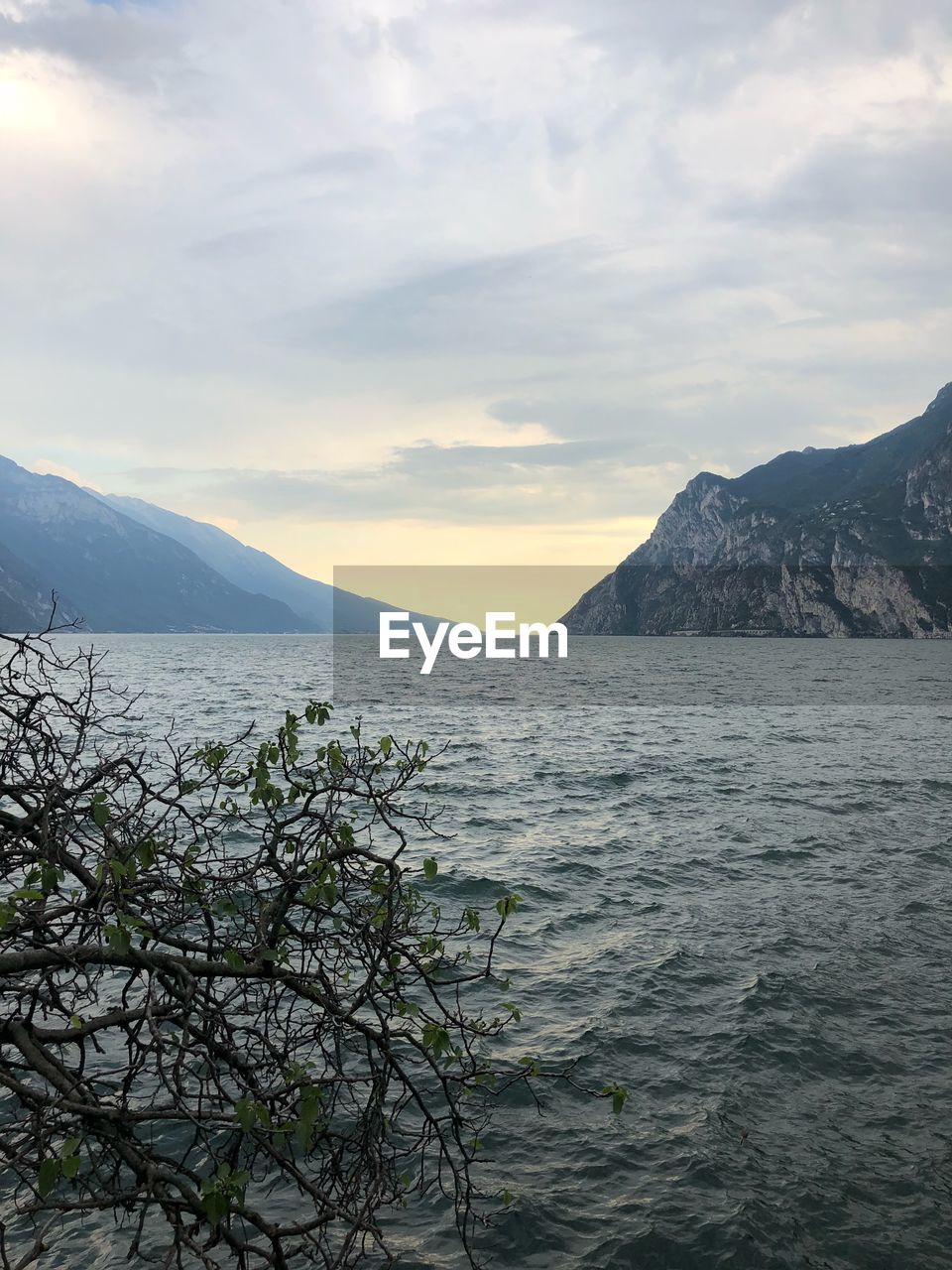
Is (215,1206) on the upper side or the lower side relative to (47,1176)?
lower

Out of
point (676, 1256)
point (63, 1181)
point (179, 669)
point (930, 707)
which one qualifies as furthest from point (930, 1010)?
point (179, 669)

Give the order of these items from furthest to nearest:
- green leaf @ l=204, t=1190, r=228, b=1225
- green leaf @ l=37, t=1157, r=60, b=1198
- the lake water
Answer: the lake water
green leaf @ l=204, t=1190, r=228, b=1225
green leaf @ l=37, t=1157, r=60, b=1198

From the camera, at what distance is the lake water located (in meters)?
8.80

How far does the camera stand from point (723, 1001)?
1373 cm

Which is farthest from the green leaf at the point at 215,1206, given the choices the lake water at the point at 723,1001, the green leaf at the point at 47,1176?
the lake water at the point at 723,1001

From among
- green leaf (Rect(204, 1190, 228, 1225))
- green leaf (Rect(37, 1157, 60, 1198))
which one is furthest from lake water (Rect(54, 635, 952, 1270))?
green leaf (Rect(37, 1157, 60, 1198))

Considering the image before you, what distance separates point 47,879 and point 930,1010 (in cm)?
1398

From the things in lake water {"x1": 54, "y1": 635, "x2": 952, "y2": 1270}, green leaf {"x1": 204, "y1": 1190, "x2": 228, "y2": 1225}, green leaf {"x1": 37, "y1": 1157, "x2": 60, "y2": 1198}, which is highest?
green leaf {"x1": 37, "y1": 1157, "x2": 60, "y2": 1198}

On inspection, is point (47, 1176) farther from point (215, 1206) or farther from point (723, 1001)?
point (723, 1001)

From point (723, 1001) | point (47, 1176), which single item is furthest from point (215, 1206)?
point (723, 1001)

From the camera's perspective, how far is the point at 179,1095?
472 centimetres

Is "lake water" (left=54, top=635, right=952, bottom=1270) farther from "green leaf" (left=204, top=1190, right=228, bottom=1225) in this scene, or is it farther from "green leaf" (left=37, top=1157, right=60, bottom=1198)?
"green leaf" (left=37, top=1157, right=60, bottom=1198)

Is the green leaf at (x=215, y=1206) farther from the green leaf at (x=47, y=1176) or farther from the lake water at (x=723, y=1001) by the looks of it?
the lake water at (x=723, y=1001)

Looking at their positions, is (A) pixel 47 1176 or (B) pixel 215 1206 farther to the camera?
(B) pixel 215 1206
